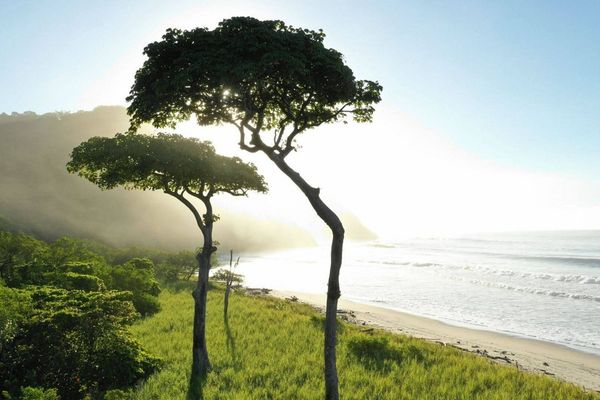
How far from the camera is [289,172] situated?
1018 centimetres

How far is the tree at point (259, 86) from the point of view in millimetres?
8773

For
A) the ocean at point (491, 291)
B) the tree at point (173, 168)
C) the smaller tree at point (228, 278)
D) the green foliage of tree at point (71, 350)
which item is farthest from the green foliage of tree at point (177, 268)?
the green foliage of tree at point (71, 350)

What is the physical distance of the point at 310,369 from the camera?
15344 mm

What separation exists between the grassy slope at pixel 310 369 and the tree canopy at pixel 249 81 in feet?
26.2

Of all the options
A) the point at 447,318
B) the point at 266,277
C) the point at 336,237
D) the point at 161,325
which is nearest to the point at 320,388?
the point at 336,237

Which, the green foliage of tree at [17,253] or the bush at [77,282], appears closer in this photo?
the bush at [77,282]

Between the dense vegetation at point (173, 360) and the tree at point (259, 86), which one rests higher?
the tree at point (259, 86)

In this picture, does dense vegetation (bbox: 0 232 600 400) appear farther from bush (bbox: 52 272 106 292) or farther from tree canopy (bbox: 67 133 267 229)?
tree canopy (bbox: 67 133 267 229)

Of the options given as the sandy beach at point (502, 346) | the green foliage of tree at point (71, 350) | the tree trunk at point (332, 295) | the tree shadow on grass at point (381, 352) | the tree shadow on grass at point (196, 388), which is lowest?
the sandy beach at point (502, 346)

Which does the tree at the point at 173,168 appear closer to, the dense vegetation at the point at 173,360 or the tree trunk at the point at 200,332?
the tree trunk at the point at 200,332

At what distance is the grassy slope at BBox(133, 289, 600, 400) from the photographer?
13.0m

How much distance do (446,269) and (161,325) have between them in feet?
223

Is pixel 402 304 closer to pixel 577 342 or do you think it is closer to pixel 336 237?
pixel 577 342

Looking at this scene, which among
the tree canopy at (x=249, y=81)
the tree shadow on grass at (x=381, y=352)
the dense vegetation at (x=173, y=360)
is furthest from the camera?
the tree shadow on grass at (x=381, y=352)
